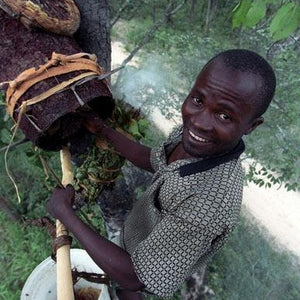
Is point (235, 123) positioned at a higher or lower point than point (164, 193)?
higher

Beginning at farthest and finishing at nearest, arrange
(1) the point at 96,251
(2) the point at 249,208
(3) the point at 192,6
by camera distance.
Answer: (3) the point at 192,6
(2) the point at 249,208
(1) the point at 96,251

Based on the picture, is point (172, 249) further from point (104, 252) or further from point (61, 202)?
point (61, 202)

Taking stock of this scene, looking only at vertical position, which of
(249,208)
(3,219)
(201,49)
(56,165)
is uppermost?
(201,49)

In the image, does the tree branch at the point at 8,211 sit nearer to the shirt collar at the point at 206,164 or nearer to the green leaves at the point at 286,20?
the shirt collar at the point at 206,164

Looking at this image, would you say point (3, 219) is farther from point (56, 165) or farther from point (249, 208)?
point (249, 208)

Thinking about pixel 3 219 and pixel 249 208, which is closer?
pixel 3 219

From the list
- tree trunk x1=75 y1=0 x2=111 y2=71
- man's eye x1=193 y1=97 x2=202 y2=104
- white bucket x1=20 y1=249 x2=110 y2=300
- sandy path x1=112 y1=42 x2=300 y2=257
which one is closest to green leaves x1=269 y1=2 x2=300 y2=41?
man's eye x1=193 y1=97 x2=202 y2=104

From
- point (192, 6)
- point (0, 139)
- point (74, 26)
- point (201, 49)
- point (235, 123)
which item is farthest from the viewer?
point (192, 6)

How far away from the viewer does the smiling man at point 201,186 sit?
100cm

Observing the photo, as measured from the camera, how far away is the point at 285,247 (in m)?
4.50

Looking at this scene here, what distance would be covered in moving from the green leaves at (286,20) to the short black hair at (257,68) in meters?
0.21

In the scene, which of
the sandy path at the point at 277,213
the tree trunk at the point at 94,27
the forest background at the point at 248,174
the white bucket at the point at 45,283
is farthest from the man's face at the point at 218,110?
the sandy path at the point at 277,213

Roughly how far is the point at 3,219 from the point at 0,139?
4.72 ft

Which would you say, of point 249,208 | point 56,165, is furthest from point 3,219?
point 249,208
